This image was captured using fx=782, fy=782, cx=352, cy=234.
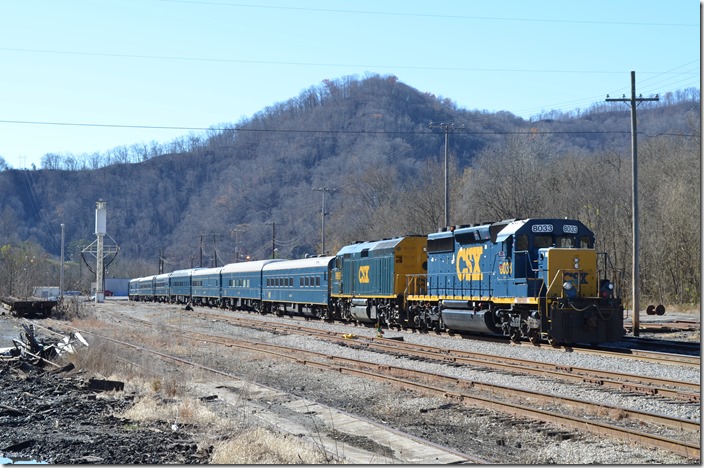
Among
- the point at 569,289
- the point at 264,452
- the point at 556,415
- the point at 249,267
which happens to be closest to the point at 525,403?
the point at 556,415

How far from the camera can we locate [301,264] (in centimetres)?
4347

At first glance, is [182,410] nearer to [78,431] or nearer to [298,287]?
[78,431]

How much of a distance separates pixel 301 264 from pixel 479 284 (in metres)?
19.4

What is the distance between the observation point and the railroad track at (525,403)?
10.5m

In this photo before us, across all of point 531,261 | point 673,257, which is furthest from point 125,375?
point 673,257

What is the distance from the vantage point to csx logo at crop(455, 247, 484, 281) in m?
25.6

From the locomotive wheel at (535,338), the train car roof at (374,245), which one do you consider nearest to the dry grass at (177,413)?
the locomotive wheel at (535,338)

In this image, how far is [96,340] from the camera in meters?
23.0

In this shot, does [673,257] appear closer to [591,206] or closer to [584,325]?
[591,206]

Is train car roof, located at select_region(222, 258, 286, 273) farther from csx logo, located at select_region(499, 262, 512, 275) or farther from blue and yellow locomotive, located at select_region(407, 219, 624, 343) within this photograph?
csx logo, located at select_region(499, 262, 512, 275)

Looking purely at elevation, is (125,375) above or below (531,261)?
below

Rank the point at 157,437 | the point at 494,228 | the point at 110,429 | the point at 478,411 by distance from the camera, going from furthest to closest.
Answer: the point at 494,228 < the point at 478,411 < the point at 110,429 < the point at 157,437

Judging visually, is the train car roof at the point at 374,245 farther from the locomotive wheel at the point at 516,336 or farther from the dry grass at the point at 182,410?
the dry grass at the point at 182,410

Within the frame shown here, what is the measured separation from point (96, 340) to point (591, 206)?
142ft
